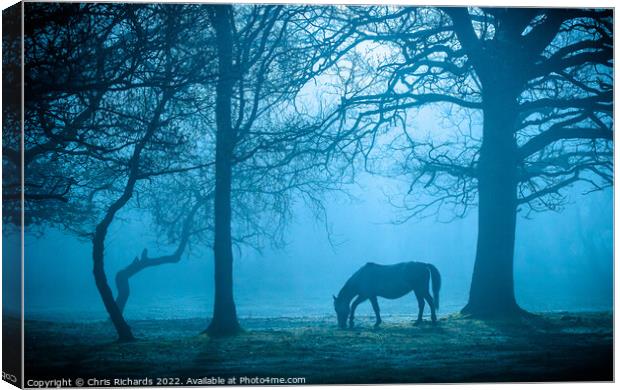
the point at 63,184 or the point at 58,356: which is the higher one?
the point at 63,184

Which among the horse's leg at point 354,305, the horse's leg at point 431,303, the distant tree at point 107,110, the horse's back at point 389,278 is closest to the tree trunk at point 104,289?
the distant tree at point 107,110

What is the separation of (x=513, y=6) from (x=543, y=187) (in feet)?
6.52

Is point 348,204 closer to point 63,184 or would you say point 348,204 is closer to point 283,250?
point 283,250

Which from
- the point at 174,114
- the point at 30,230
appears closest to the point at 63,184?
the point at 30,230

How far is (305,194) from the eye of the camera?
9.25m

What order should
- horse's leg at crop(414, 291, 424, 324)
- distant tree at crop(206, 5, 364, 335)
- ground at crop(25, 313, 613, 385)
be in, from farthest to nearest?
1. horse's leg at crop(414, 291, 424, 324)
2. distant tree at crop(206, 5, 364, 335)
3. ground at crop(25, 313, 613, 385)

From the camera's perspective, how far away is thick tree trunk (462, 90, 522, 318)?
9.49 m

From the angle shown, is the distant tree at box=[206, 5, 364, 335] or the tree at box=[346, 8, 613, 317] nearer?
the distant tree at box=[206, 5, 364, 335]

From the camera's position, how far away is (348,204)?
927cm

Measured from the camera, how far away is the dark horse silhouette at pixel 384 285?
9305 millimetres

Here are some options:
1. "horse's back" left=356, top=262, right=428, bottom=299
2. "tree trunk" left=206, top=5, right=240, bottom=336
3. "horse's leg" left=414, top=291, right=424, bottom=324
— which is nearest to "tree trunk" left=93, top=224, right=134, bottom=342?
"tree trunk" left=206, top=5, right=240, bottom=336

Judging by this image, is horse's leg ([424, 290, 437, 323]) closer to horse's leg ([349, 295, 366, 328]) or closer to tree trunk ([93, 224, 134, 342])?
horse's leg ([349, 295, 366, 328])

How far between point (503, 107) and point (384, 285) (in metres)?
2.34

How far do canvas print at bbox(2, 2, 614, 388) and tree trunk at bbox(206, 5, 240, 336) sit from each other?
23 millimetres
